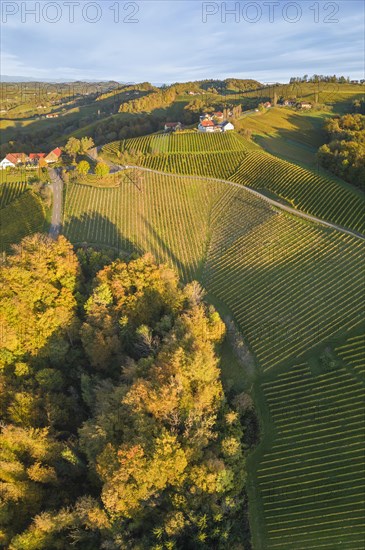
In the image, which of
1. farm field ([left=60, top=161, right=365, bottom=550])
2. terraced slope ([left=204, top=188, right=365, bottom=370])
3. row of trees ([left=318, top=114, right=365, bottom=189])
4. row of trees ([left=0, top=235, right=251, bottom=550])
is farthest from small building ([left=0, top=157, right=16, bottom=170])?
row of trees ([left=318, top=114, right=365, bottom=189])

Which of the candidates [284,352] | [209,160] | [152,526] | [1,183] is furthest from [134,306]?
[1,183]

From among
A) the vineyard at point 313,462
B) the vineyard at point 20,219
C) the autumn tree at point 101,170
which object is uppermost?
the autumn tree at point 101,170

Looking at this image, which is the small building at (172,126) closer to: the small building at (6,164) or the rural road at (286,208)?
the rural road at (286,208)

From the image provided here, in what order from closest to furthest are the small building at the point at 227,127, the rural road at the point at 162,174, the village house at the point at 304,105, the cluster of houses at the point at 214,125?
the rural road at the point at 162,174 < the small building at the point at 227,127 < the cluster of houses at the point at 214,125 < the village house at the point at 304,105

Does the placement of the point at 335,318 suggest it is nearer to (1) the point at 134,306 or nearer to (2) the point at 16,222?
(1) the point at 134,306

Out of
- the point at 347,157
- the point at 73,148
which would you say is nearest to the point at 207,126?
the point at 73,148

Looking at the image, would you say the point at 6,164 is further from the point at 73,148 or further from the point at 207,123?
the point at 207,123

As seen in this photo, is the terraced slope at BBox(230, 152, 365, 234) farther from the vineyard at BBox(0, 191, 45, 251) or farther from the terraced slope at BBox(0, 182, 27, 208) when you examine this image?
the terraced slope at BBox(0, 182, 27, 208)

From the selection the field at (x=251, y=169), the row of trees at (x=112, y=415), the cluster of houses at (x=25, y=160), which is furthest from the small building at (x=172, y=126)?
the row of trees at (x=112, y=415)
